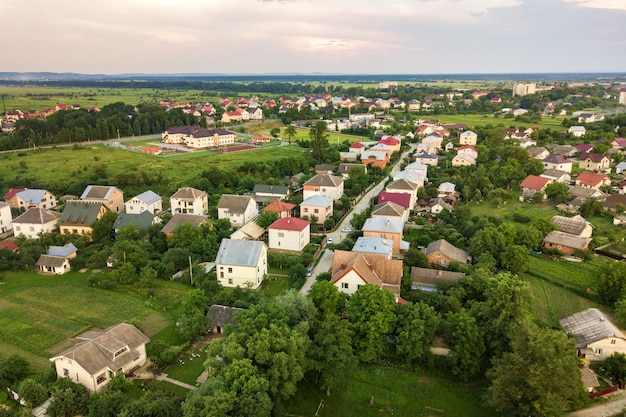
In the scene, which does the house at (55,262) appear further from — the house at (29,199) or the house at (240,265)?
the house at (29,199)

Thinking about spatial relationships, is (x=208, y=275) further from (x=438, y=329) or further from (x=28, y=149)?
(x=28, y=149)

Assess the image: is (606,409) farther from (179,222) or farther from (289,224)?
(179,222)

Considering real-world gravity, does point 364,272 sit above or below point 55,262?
above

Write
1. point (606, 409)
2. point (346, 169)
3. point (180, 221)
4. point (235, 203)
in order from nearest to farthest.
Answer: point (606, 409) → point (180, 221) → point (235, 203) → point (346, 169)

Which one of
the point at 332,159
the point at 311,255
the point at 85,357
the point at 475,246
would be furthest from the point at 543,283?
the point at 332,159

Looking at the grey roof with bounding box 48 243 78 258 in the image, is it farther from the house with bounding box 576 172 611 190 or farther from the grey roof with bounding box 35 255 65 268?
the house with bounding box 576 172 611 190

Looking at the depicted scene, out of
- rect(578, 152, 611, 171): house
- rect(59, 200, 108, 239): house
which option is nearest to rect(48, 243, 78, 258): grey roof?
rect(59, 200, 108, 239): house

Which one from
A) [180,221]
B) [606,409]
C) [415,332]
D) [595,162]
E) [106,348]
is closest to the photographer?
[606,409]

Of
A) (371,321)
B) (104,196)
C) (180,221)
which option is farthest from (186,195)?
(371,321)
